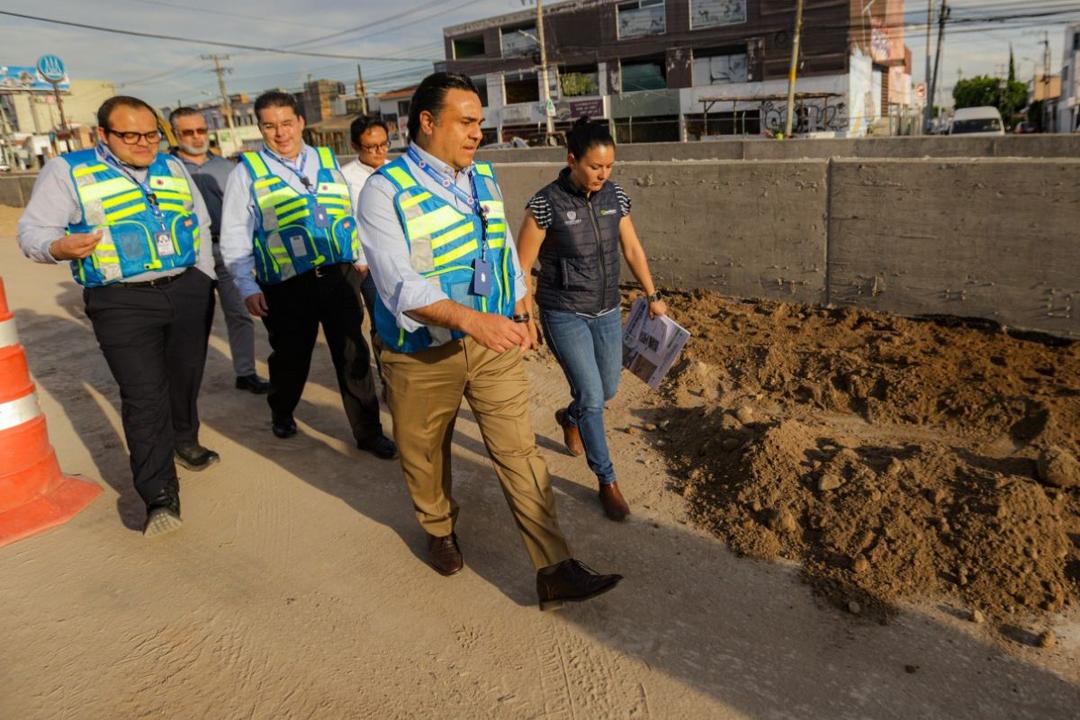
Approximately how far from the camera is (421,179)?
266 cm

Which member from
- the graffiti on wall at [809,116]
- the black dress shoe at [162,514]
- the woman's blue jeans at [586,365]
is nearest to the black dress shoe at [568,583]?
the woman's blue jeans at [586,365]

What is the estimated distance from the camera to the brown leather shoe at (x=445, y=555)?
10.4ft

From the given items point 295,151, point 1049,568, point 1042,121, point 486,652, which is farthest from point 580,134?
point 1042,121

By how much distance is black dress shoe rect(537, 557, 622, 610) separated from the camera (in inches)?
111

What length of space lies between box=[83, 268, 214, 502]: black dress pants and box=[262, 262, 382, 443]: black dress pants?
0.52 m

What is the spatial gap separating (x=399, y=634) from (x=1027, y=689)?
7.04 feet

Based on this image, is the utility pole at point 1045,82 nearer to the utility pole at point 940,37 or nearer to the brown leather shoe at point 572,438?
the utility pole at point 940,37

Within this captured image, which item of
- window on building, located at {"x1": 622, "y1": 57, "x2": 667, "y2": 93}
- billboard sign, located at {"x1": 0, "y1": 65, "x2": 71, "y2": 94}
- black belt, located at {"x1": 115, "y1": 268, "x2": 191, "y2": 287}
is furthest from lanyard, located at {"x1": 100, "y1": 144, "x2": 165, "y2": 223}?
billboard sign, located at {"x1": 0, "y1": 65, "x2": 71, "y2": 94}

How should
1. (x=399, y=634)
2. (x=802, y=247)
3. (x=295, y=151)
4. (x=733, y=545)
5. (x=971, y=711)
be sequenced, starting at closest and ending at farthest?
(x=971, y=711), (x=399, y=634), (x=733, y=545), (x=295, y=151), (x=802, y=247)

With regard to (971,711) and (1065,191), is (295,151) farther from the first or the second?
(1065,191)

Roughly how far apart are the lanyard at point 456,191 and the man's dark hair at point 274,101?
1.77m

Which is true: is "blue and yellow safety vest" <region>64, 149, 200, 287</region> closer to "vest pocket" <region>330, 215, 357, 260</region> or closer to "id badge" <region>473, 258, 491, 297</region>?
"vest pocket" <region>330, 215, 357, 260</region>

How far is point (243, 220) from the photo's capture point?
4.10 meters

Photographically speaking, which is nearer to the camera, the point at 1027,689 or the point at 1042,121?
the point at 1027,689
